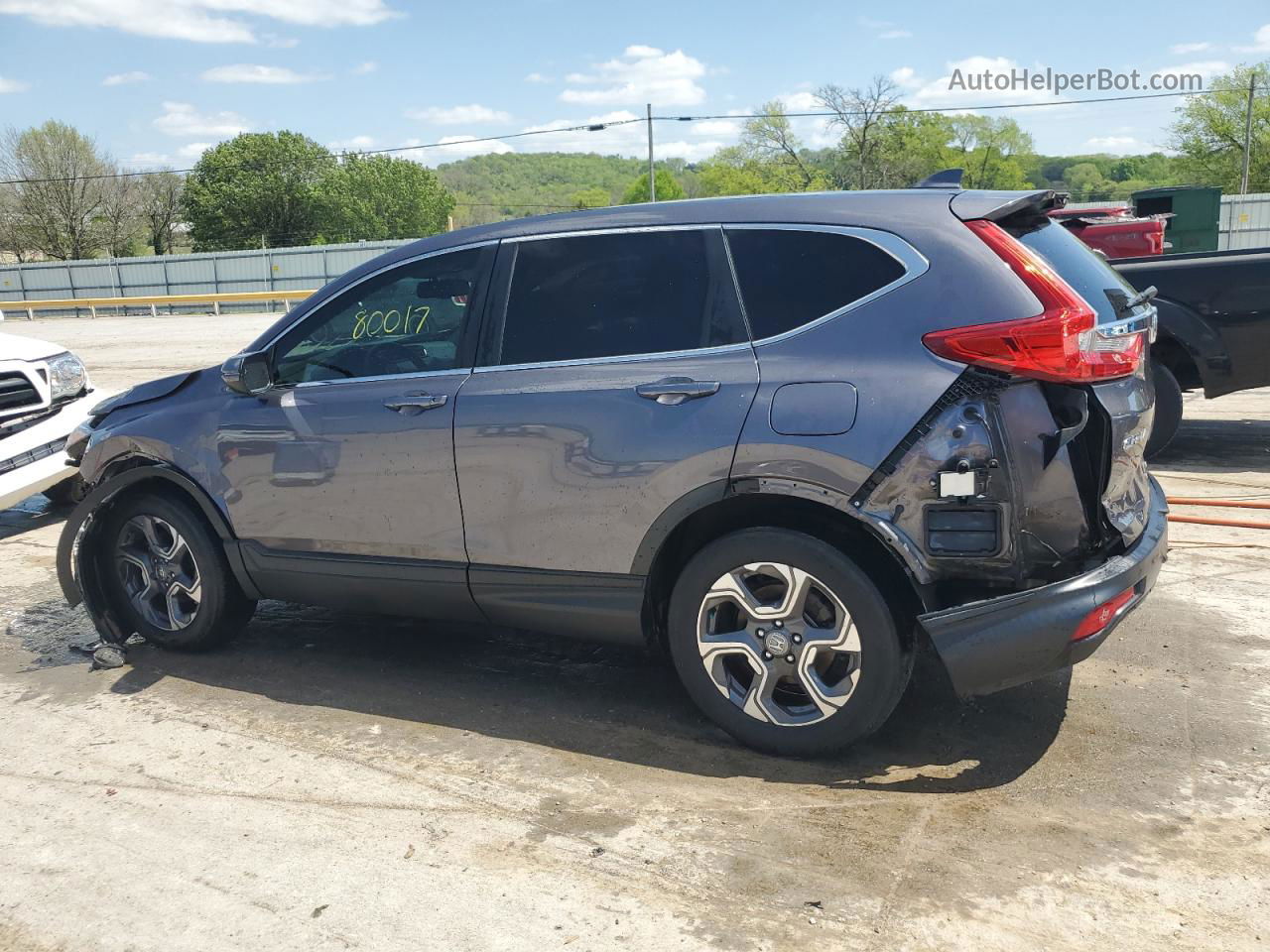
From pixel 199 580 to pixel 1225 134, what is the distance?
79.6 metres

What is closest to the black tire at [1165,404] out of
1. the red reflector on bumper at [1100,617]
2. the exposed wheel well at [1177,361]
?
the exposed wheel well at [1177,361]

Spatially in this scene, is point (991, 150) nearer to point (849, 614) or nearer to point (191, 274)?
point (191, 274)

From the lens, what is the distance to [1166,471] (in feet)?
26.5

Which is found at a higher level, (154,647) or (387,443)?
(387,443)

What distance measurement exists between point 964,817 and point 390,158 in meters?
100

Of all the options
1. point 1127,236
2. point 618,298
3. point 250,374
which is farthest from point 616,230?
point 1127,236

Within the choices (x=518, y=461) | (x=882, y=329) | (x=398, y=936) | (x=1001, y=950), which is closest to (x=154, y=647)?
(x=518, y=461)

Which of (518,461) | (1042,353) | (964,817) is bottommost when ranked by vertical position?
(964,817)

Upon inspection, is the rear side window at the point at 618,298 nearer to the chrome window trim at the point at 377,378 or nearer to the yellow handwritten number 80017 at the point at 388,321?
the chrome window trim at the point at 377,378

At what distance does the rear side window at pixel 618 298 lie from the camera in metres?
3.81

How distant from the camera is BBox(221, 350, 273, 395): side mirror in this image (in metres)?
4.59

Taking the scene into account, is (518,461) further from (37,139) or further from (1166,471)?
(37,139)

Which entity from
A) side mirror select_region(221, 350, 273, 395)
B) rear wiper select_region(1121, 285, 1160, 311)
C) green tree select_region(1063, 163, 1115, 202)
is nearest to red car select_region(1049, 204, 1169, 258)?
rear wiper select_region(1121, 285, 1160, 311)

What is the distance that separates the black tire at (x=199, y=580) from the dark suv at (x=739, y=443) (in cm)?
23
